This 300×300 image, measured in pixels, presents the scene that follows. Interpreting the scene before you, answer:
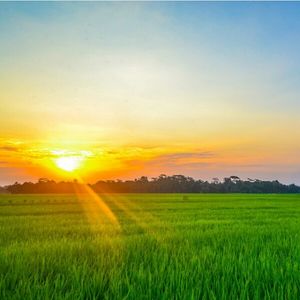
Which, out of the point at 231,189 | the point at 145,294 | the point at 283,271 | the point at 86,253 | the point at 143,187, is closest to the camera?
the point at 145,294

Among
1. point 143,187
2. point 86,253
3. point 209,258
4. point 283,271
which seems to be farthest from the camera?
point 143,187

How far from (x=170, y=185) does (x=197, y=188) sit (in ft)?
21.9

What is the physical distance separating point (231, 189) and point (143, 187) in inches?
997

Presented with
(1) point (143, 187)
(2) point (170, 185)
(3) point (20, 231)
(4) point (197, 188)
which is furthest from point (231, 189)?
(3) point (20, 231)

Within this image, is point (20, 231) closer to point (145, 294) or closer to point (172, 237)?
point (172, 237)

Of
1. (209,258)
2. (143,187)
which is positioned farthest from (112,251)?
(143,187)

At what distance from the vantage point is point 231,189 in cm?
10006

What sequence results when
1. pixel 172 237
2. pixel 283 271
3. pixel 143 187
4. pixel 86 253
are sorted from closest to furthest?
pixel 283 271, pixel 86 253, pixel 172 237, pixel 143 187

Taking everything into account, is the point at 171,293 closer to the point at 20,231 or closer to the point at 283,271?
the point at 283,271

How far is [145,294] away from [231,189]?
9948 centimetres

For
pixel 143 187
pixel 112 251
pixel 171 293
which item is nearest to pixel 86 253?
pixel 112 251

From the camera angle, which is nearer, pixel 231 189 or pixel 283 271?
pixel 283 271

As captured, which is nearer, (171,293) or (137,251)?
(171,293)

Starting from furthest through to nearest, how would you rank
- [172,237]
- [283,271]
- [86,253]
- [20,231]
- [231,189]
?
[231,189] < [20,231] < [172,237] < [86,253] < [283,271]
